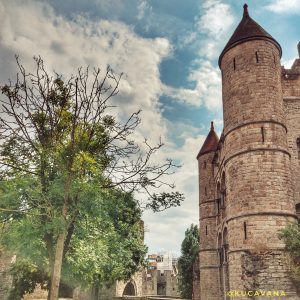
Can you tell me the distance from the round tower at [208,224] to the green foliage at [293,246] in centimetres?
869

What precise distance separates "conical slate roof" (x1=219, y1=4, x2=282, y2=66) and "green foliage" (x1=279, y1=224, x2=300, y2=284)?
8231mm

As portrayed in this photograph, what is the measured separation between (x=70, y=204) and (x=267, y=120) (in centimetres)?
861

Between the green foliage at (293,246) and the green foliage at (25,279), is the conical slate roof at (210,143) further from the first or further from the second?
the green foliage at (25,279)

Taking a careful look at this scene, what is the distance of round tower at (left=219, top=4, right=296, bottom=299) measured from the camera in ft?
39.8

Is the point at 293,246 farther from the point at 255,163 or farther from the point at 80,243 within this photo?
the point at 80,243

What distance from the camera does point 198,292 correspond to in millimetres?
23562

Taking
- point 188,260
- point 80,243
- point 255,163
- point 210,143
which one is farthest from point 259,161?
point 188,260

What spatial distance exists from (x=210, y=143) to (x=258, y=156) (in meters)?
11.2

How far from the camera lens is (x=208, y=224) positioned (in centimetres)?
2177

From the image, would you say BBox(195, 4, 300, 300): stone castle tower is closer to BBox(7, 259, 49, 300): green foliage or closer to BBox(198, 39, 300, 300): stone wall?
BBox(198, 39, 300, 300): stone wall

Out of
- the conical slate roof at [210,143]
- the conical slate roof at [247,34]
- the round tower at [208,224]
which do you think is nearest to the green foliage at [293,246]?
the conical slate roof at [247,34]

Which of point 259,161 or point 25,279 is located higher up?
point 259,161

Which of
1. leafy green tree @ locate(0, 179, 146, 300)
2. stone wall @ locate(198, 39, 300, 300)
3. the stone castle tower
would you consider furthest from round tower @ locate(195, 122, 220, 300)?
stone wall @ locate(198, 39, 300, 300)

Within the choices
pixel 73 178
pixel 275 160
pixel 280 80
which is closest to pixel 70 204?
pixel 73 178
